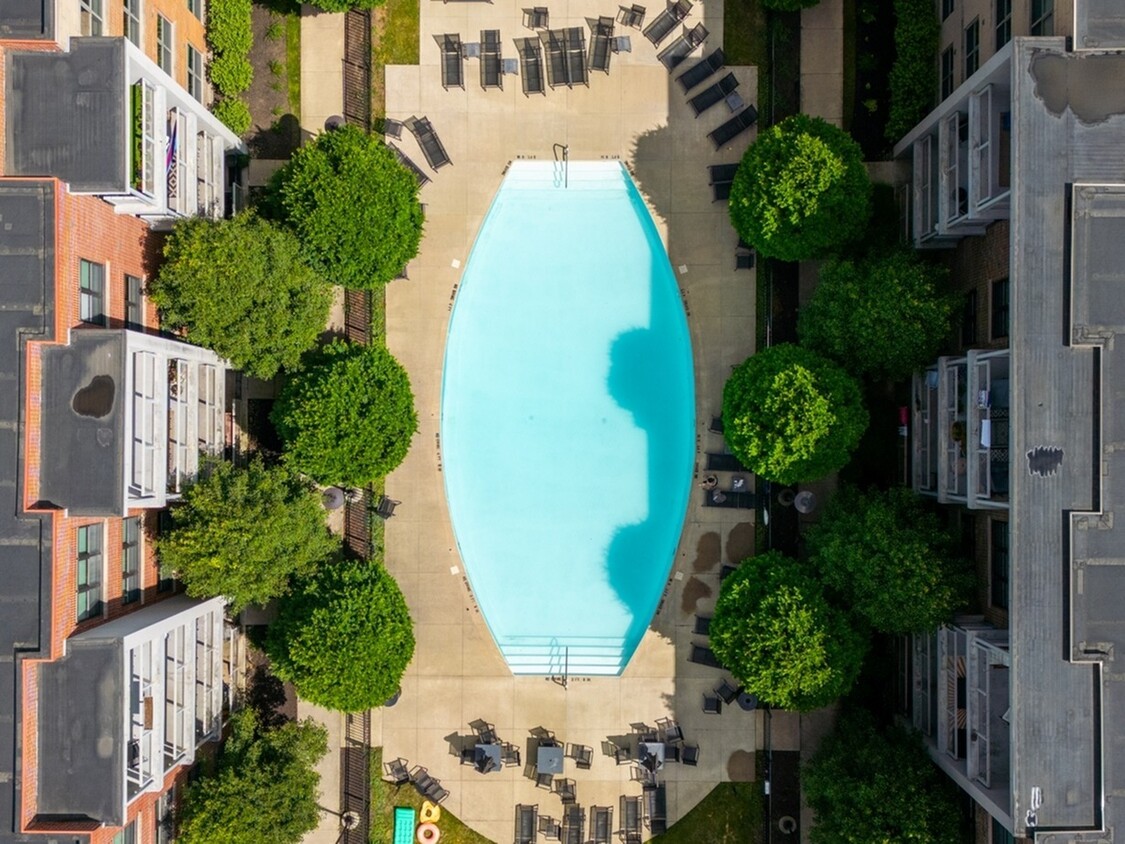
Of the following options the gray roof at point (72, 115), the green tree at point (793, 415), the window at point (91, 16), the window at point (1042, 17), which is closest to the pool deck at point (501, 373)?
the green tree at point (793, 415)

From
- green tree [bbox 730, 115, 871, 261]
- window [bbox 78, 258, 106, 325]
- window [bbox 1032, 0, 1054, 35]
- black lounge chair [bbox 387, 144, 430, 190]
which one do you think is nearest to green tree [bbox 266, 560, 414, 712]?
black lounge chair [bbox 387, 144, 430, 190]

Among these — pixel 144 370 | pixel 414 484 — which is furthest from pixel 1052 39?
pixel 144 370

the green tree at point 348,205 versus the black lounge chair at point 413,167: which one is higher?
the black lounge chair at point 413,167

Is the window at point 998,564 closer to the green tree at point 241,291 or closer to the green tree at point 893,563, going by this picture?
the green tree at point 893,563

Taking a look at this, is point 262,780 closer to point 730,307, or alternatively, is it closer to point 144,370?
point 144,370

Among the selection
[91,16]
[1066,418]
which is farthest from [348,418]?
[1066,418]

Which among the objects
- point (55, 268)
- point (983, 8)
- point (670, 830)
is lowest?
point (670, 830)
